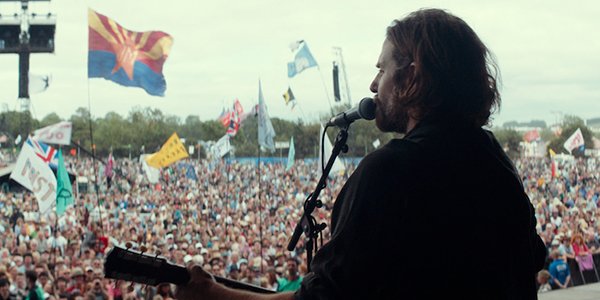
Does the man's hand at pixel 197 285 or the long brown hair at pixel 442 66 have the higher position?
the long brown hair at pixel 442 66

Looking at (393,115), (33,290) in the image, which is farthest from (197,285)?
(33,290)

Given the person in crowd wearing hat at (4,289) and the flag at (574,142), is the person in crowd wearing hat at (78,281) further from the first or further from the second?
the flag at (574,142)

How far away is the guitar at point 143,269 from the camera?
5.52 ft

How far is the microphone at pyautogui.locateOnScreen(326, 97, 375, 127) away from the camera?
1.85m

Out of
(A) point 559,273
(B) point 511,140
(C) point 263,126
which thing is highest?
(C) point 263,126

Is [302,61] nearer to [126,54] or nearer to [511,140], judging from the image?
[126,54]

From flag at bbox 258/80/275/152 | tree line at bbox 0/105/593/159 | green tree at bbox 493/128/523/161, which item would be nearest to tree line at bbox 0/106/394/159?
tree line at bbox 0/105/593/159

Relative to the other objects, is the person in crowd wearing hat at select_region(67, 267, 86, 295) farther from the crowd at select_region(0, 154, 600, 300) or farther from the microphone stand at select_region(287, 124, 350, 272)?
the microphone stand at select_region(287, 124, 350, 272)

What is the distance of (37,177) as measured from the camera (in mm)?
11836

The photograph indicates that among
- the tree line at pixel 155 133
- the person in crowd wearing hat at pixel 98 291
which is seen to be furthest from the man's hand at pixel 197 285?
the tree line at pixel 155 133

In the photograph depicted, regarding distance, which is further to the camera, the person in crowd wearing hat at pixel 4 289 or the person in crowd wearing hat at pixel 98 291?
the person in crowd wearing hat at pixel 98 291

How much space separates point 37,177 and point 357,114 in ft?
34.9

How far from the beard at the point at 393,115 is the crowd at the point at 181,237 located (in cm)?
91

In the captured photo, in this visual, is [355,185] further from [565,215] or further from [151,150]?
[151,150]
